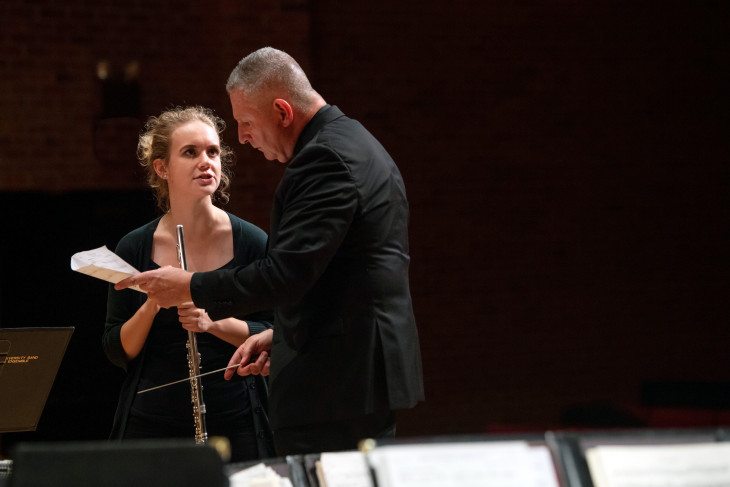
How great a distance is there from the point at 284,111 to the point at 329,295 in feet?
1.77

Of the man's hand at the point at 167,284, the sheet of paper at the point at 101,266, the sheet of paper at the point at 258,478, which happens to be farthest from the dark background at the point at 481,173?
the sheet of paper at the point at 258,478

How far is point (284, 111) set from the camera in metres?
2.39

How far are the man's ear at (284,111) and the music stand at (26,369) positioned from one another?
2.58 ft

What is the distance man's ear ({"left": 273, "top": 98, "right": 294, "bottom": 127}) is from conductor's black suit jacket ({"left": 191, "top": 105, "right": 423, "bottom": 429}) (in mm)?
164

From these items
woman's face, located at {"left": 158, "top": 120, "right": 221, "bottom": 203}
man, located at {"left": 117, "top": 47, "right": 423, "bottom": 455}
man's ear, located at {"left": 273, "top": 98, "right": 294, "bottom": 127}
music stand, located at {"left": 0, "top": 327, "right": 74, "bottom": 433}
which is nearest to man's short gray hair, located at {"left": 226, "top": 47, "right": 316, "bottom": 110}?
man's ear, located at {"left": 273, "top": 98, "right": 294, "bottom": 127}

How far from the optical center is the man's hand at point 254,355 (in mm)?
2381

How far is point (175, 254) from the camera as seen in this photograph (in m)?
2.69

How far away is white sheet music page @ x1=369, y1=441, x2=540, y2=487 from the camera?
4.39 ft

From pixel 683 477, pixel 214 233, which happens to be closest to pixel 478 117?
pixel 214 233

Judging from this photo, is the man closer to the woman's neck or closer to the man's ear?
the man's ear

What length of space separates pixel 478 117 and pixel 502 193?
1.69ft

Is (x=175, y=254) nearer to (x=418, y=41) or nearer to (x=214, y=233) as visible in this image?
(x=214, y=233)

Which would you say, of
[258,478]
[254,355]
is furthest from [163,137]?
[258,478]

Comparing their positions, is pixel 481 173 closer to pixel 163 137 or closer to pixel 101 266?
pixel 163 137
